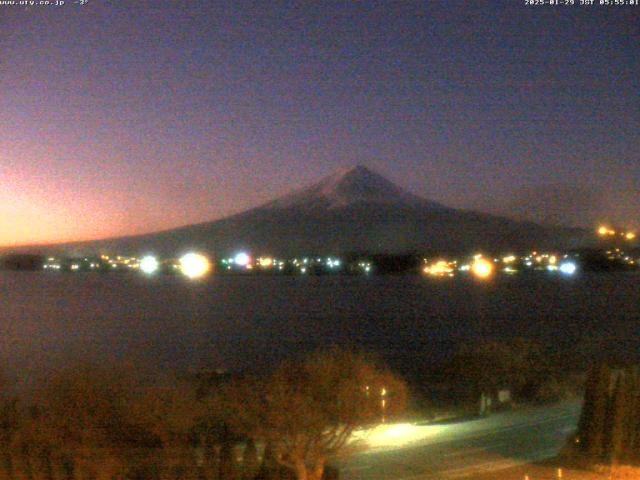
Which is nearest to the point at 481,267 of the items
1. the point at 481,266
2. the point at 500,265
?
the point at 481,266

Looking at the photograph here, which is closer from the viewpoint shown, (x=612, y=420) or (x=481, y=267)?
(x=612, y=420)

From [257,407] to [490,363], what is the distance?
17.7 meters

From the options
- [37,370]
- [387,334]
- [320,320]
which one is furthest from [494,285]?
[37,370]

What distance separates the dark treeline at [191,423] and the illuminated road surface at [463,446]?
123 cm

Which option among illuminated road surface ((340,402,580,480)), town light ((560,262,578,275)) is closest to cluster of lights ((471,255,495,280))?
town light ((560,262,578,275))

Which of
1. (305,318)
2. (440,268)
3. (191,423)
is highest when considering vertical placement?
(191,423)

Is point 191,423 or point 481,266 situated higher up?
point 191,423

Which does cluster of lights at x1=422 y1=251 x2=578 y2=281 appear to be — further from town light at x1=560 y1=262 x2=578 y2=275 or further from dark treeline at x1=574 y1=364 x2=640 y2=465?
dark treeline at x1=574 y1=364 x2=640 y2=465

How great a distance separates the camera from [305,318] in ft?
209

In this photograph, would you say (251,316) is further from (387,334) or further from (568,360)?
(568,360)

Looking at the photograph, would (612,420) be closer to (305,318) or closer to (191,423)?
(191,423)

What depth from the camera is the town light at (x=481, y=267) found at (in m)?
88.5

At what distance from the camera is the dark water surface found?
43156 mm

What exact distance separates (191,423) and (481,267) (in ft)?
272
